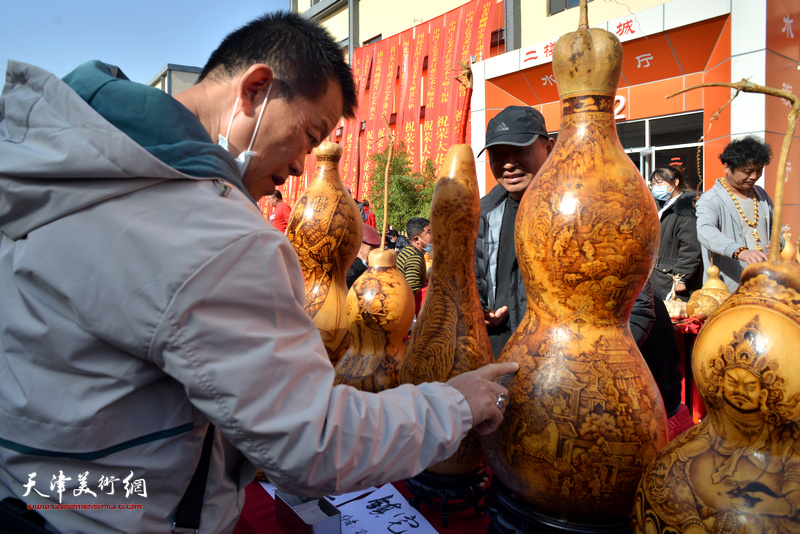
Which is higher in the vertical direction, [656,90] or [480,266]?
[656,90]

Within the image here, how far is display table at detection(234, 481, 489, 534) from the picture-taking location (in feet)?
4.39

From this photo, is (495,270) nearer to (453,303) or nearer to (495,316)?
(495,316)

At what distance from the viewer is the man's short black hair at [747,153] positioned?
3283 millimetres

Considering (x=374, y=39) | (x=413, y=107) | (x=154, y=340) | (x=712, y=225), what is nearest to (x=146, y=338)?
(x=154, y=340)

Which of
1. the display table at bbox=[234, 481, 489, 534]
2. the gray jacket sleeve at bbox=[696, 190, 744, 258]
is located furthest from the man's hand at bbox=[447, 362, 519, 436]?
the gray jacket sleeve at bbox=[696, 190, 744, 258]

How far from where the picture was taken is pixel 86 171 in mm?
815

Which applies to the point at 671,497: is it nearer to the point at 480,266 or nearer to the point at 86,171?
the point at 86,171

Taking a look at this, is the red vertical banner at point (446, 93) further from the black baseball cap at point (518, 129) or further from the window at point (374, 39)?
the black baseball cap at point (518, 129)

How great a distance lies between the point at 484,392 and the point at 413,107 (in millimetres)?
12675

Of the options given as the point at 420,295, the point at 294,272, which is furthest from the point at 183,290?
the point at 420,295

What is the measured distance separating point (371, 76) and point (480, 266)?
44.2 ft

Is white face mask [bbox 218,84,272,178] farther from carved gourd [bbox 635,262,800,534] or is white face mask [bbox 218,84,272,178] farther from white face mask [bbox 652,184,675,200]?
white face mask [bbox 652,184,675,200]

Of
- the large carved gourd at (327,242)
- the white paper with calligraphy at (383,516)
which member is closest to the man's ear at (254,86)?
the large carved gourd at (327,242)

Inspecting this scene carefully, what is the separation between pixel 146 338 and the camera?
2.66 feet
